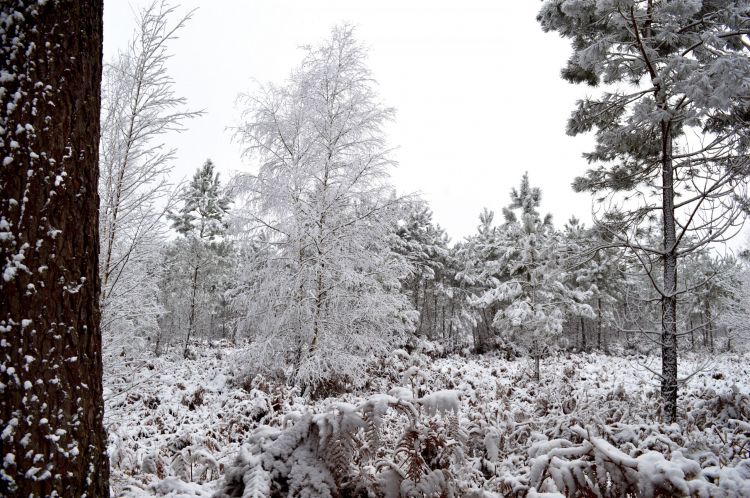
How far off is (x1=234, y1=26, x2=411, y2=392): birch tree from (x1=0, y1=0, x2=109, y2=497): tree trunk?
7269 mm

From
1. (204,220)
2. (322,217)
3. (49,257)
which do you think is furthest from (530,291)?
(204,220)

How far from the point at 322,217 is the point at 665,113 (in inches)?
276

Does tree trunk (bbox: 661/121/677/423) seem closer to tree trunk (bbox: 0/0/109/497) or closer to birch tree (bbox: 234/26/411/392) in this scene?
birch tree (bbox: 234/26/411/392)

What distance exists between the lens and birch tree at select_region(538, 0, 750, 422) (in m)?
5.37

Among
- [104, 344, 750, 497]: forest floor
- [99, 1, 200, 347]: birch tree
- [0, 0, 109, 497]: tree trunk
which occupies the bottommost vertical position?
[104, 344, 750, 497]: forest floor

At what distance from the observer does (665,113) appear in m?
6.13

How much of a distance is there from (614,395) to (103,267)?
34.3ft

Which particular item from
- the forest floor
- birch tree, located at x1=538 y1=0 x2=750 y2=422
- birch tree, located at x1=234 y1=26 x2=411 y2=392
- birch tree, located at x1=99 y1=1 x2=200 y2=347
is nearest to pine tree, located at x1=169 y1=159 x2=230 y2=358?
the forest floor

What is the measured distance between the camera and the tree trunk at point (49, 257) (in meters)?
1.34

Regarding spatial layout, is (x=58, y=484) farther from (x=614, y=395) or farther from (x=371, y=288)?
(x=614, y=395)

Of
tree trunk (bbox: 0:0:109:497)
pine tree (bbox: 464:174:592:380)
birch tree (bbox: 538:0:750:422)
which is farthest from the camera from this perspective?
pine tree (bbox: 464:174:592:380)

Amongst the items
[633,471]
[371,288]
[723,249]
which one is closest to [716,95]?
[723,249]

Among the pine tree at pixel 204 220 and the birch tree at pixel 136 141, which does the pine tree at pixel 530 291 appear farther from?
the pine tree at pixel 204 220

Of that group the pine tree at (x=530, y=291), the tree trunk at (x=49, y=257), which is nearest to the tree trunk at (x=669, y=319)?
the pine tree at (x=530, y=291)
